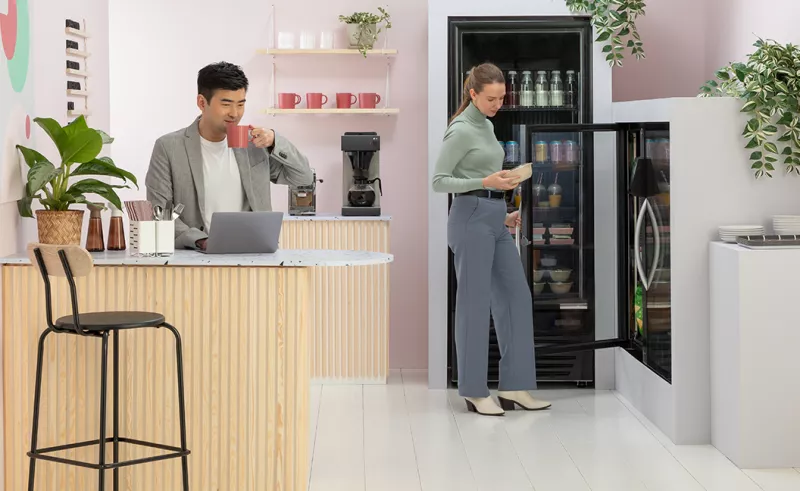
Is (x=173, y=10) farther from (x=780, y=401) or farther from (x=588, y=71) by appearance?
(x=780, y=401)

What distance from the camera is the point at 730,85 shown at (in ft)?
14.7

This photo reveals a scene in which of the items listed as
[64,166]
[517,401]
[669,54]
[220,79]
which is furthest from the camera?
[669,54]

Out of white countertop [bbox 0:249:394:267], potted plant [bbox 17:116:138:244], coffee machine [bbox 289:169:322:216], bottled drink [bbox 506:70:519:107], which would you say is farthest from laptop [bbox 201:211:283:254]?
bottled drink [bbox 506:70:519:107]

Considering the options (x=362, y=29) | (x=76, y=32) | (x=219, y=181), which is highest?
(x=362, y=29)

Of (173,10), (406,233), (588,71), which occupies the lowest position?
(406,233)

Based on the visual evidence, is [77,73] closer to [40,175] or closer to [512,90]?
[40,175]

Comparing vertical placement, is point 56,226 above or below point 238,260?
above

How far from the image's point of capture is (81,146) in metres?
3.52

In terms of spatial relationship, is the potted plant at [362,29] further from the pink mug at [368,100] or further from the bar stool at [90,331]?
the bar stool at [90,331]

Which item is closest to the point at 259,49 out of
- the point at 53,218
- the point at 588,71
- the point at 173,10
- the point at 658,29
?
the point at 173,10

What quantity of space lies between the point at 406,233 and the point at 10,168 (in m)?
3.10

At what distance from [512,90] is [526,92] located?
9 centimetres

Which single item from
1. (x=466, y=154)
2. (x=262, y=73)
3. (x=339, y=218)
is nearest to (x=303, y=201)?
(x=339, y=218)

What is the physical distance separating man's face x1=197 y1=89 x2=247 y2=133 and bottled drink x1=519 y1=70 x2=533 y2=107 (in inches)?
91.5
